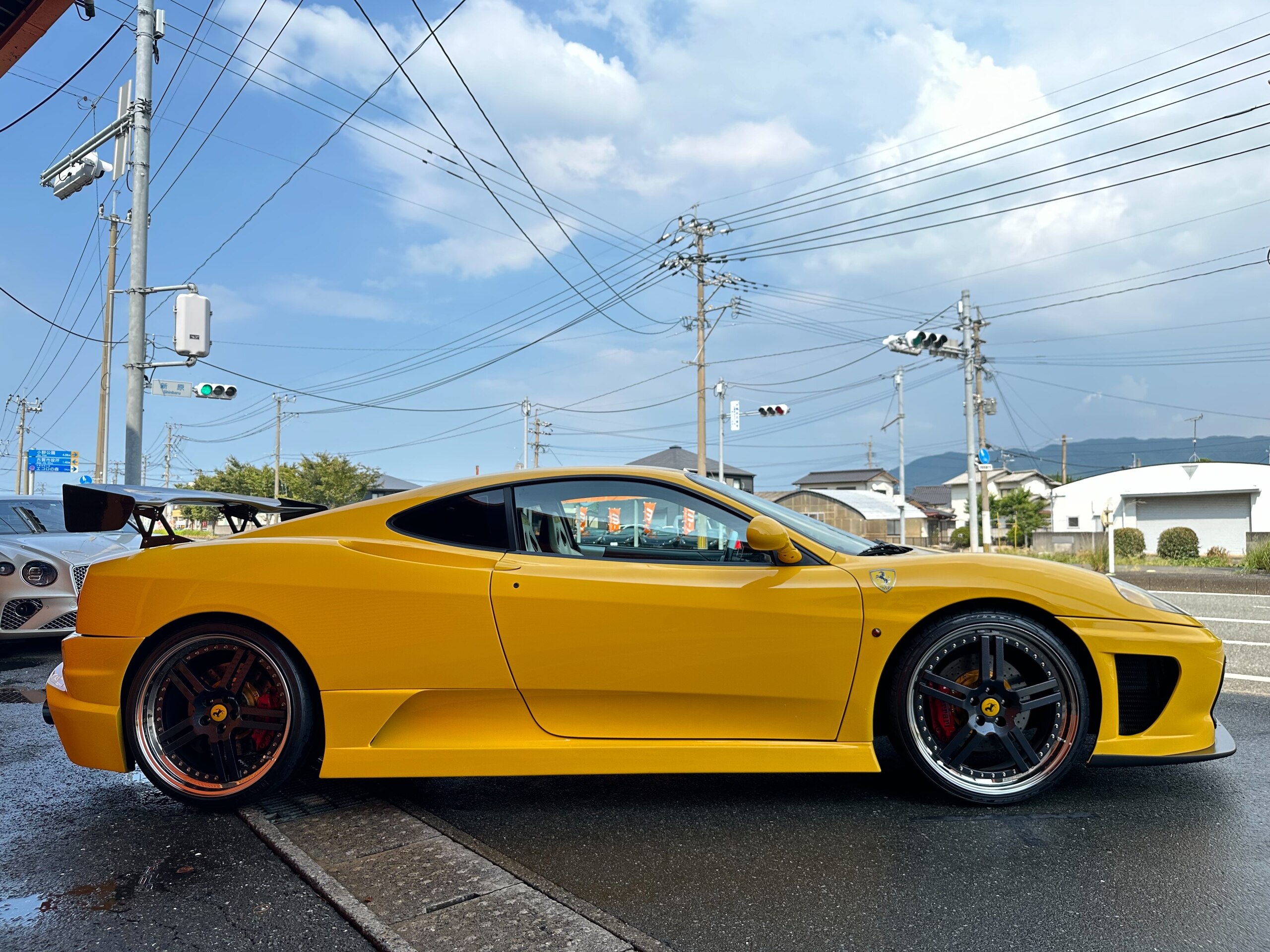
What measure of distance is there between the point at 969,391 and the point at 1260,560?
459 inches

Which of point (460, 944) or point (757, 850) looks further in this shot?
point (757, 850)

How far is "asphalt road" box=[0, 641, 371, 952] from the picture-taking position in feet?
6.66

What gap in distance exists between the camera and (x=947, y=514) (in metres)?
71.8

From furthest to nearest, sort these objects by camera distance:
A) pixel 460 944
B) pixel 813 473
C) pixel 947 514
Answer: pixel 813 473 → pixel 947 514 → pixel 460 944

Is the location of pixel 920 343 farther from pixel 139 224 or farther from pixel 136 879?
pixel 136 879

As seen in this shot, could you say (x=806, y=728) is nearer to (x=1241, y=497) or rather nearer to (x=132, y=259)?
(x=132, y=259)

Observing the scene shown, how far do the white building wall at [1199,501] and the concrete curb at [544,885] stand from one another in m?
40.7

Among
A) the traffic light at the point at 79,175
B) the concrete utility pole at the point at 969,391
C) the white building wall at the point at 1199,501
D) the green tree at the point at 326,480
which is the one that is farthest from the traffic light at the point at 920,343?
the green tree at the point at 326,480

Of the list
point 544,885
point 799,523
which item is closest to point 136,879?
point 544,885

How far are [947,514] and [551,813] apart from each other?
7422 cm

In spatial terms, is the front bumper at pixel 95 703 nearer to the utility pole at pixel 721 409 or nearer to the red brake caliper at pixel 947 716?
the red brake caliper at pixel 947 716

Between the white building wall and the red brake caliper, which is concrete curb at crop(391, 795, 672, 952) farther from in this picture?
the white building wall

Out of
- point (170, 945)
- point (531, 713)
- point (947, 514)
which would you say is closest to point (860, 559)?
point (531, 713)

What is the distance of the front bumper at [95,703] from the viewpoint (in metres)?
2.94
